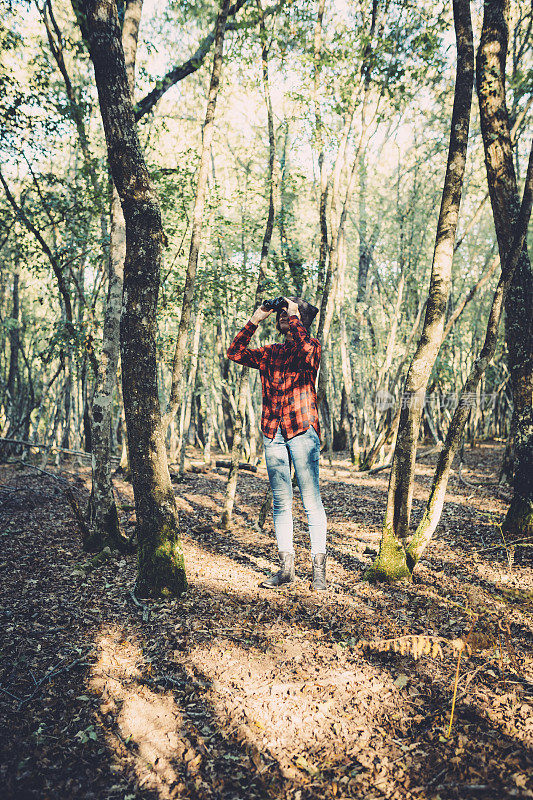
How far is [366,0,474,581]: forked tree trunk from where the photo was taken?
3.86 metres

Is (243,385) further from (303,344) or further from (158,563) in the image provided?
(158,563)

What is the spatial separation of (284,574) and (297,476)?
0.86 meters

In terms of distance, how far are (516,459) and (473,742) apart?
3.19 m

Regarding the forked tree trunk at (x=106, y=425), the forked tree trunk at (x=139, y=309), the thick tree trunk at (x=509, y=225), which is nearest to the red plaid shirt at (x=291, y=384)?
the forked tree trunk at (x=139, y=309)

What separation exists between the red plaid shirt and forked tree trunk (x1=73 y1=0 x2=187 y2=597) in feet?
2.44

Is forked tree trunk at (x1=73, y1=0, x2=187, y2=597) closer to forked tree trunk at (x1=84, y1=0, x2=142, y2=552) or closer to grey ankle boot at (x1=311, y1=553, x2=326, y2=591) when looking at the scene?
grey ankle boot at (x1=311, y1=553, x2=326, y2=591)

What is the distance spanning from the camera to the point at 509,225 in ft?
15.8

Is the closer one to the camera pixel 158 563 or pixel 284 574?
pixel 158 563

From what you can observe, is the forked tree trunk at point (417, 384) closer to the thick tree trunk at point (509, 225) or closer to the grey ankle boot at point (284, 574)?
the grey ankle boot at point (284, 574)

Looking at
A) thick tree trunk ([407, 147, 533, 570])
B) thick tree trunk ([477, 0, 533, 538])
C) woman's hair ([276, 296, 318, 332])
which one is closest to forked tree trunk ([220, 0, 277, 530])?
Answer: woman's hair ([276, 296, 318, 332])

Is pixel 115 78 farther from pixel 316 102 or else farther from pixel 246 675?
pixel 316 102

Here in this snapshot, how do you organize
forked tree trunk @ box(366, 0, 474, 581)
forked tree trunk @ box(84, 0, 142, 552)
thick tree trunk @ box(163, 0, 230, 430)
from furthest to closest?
1. thick tree trunk @ box(163, 0, 230, 430)
2. forked tree trunk @ box(84, 0, 142, 552)
3. forked tree trunk @ box(366, 0, 474, 581)

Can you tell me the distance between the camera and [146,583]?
11.9 ft

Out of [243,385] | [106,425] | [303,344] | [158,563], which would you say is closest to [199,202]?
[243,385]
